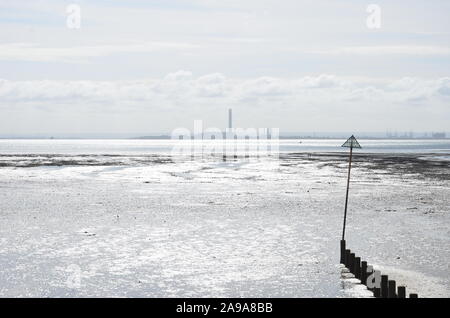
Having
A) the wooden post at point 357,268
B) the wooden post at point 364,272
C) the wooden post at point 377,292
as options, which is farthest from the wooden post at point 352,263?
the wooden post at point 377,292

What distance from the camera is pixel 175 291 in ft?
62.7

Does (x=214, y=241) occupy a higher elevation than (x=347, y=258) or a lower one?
lower

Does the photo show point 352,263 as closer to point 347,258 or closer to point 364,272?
point 347,258

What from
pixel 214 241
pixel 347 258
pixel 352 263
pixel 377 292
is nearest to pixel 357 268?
pixel 352 263

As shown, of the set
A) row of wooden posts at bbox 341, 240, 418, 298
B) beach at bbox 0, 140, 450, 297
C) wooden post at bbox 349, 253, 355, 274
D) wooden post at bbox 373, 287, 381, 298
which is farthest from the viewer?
wooden post at bbox 349, 253, 355, 274

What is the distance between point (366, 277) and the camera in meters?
20.2

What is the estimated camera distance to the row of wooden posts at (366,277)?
17.4 m

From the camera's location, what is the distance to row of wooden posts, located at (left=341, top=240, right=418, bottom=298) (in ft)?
57.0

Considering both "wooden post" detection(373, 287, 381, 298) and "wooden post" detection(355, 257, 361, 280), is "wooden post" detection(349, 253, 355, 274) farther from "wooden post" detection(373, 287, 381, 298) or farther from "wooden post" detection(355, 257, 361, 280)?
"wooden post" detection(373, 287, 381, 298)

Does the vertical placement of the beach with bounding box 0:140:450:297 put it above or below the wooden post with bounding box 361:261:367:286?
below

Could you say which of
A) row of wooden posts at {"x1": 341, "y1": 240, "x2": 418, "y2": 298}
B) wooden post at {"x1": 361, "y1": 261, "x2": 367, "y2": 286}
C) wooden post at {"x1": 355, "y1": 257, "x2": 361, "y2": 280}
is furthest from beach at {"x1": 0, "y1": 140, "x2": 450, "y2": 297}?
wooden post at {"x1": 355, "y1": 257, "x2": 361, "y2": 280}

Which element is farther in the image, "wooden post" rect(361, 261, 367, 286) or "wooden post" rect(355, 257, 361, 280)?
"wooden post" rect(355, 257, 361, 280)

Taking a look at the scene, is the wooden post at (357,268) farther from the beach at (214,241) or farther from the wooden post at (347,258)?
the wooden post at (347,258)

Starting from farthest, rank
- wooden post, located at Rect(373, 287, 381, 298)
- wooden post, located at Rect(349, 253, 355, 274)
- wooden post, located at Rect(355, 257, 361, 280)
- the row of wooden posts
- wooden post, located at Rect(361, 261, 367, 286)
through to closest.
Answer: wooden post, located at Rect(349, 253, 355, 274) → wooden post, located at Rect(355, 257, 361, 280) → wooden post, located at Rect(361, 261, 367, 286) → wooden post, located at Rect(373, 287, 381, 298) → the row of wooden posts
